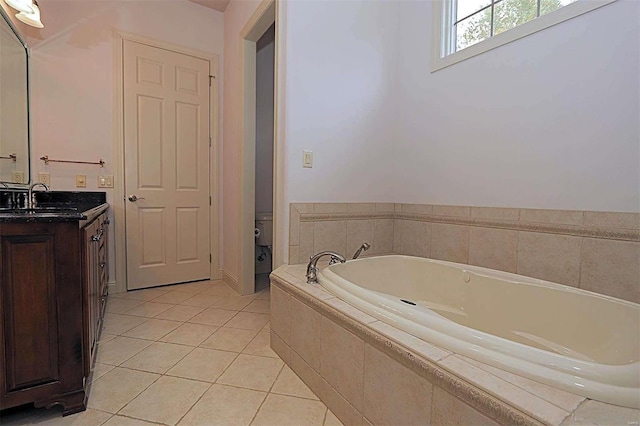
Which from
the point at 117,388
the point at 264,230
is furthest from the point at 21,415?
the point at 264,230

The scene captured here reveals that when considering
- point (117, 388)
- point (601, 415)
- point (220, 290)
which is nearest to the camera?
point (601, 415)

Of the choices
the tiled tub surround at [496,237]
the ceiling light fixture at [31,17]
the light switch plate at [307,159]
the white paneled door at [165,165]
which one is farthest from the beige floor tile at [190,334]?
the ceiling light fixture at [31,17]

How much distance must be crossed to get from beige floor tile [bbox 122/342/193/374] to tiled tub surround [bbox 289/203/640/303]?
2.86 ft

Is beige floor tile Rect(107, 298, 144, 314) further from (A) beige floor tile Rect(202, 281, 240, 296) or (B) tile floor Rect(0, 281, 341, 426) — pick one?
(A) beige floor tile Rect(202, 281, 240, 296)

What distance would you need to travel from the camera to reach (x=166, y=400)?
1389mm

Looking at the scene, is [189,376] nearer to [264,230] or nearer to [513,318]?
[513,318]

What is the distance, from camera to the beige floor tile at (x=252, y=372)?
152cm

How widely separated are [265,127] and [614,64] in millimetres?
2851

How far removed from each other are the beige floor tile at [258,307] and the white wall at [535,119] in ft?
4.94

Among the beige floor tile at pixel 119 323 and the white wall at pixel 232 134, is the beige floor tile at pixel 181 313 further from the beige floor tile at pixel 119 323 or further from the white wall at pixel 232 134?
the white wall at pixel 232 134

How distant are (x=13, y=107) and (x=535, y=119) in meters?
3.32

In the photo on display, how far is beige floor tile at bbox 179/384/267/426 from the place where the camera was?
1266 millimetres

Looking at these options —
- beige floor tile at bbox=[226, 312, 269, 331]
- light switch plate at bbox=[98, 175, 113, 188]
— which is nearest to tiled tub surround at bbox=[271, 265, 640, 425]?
beige floor tile at bbox=[226, 312, 269, 331]

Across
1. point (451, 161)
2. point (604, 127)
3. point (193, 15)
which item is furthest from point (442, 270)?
point (193, 15)
